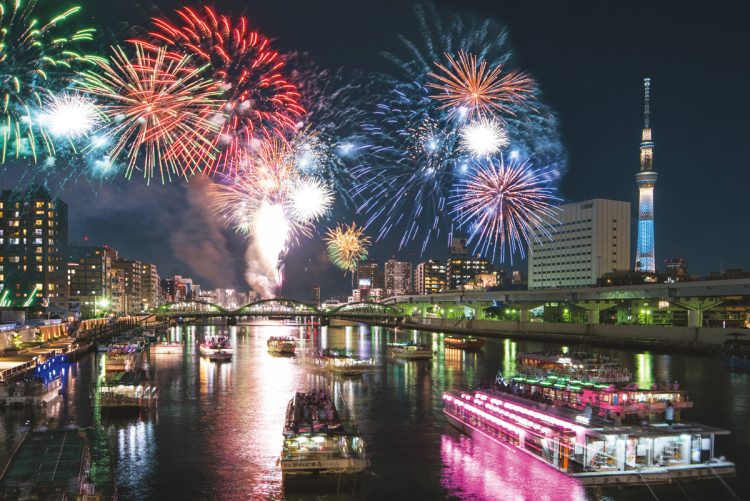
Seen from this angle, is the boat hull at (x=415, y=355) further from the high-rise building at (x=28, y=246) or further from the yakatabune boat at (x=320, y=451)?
the high-rise building at (x=28, y=246)

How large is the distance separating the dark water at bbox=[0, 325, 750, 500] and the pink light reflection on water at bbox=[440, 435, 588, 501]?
42 mm

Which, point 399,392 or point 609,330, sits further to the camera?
point 609,330

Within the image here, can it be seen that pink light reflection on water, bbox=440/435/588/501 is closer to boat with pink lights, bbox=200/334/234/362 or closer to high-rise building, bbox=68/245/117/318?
boat with pink lights, bbox=200/334/234/362

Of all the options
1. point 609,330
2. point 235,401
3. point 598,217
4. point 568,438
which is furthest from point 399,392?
point 598,217

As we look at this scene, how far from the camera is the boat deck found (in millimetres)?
19969

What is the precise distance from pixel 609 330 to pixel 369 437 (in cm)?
7286

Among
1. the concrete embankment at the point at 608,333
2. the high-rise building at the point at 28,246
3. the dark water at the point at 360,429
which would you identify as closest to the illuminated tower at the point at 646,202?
the concrete embankment at the point at 608,333

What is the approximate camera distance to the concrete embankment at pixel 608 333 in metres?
80.7

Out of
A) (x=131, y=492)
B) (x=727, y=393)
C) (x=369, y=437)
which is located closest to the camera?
(x=131, y=492)

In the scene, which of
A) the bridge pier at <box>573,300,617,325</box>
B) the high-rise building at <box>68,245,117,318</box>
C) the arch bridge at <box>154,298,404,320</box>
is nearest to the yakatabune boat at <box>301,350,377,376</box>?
the bridge pier at <box>573,300,617,325</box>

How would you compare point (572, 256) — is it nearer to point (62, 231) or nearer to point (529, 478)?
point (62, 231)

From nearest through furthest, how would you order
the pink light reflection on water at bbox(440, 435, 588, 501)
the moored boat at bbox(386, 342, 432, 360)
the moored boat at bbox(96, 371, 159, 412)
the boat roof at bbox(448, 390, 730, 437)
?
1. the pink light reflection on water at bbox(440, 435, 588, 501)
2. the boat roof at bbox(448, 390, 730, 437)
3. the moored boat at bbox(96, 371, 159, 412)
4. the moored boat at bbox(386, 342, 432, 360)

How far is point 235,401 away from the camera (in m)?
44.7

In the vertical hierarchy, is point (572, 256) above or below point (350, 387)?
above
